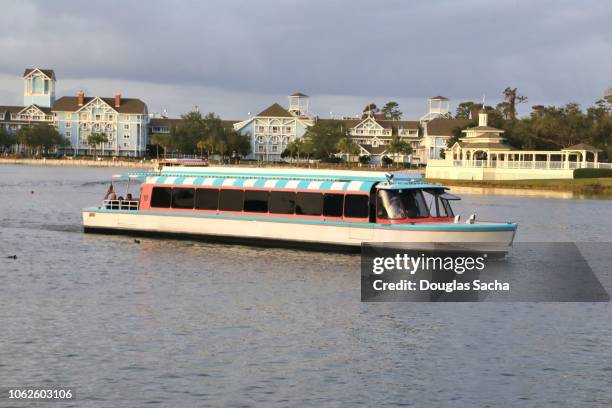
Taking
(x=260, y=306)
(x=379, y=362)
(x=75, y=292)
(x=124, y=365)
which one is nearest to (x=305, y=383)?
(x=379, y=362)

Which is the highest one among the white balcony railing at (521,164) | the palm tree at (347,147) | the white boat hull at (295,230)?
the palm tree at (347,147)

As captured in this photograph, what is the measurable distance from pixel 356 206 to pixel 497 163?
9066 centimetres

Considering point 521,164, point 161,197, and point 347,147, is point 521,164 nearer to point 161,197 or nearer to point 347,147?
point 347,147

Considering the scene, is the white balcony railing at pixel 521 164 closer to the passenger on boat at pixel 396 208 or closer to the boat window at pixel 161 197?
the boat window at pixel 161 197

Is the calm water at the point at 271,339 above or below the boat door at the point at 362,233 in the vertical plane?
below

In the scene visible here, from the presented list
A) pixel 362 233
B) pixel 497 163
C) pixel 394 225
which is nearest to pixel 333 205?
pixel 362 233

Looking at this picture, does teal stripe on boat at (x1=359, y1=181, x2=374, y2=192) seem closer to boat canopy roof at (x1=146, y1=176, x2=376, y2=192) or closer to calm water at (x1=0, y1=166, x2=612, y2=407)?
boat canopy roof at (x1=146, y1=176, x2=376, y2=192)

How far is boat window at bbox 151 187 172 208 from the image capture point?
44.3 meters

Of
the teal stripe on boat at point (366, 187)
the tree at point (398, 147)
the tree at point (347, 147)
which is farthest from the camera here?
the tree at point (398, 147)

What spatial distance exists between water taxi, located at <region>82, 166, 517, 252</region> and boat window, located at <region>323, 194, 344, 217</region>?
0.05 ft

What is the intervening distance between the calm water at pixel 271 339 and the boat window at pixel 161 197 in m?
6.00

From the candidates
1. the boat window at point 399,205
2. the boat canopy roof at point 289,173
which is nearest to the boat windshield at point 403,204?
the boat window at point 399,205

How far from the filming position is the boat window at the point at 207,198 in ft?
141

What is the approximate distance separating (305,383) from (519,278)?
53.0 feet
